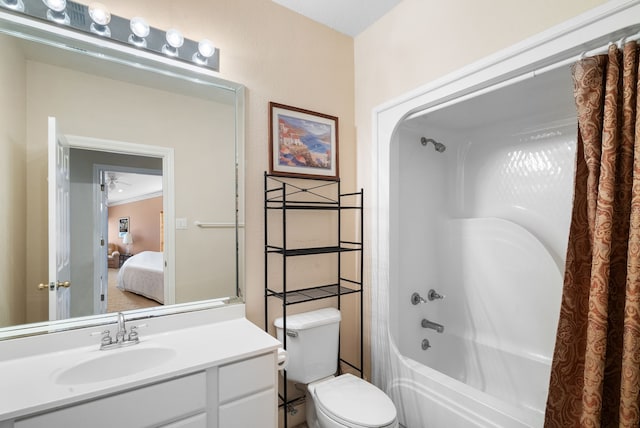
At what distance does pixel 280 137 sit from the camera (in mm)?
1948

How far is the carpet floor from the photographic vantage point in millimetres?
1471

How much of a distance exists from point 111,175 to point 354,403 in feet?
5.33

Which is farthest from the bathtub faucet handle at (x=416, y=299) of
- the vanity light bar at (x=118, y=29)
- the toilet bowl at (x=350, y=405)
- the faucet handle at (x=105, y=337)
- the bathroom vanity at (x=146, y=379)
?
the vanity light bar at (x=118, y=29)

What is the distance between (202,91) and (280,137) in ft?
1.65

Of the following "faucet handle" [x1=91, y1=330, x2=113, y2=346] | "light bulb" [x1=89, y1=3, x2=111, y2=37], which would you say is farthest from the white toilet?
"light bulb" [x1=89, y1=3, x2=111, y2=37]

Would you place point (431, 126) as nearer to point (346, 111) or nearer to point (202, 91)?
point (346, 111)

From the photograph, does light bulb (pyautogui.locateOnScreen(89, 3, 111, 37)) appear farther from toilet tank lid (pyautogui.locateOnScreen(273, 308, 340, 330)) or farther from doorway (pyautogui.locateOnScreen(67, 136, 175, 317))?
toilet tank lid (pyautogui.locateOnScreen(273, 308, 340, 330))

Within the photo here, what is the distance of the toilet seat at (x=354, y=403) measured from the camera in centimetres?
143

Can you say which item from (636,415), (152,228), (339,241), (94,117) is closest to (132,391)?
(152,228)

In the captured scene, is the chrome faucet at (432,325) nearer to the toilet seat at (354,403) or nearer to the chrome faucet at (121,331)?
the toilet seat at (354,403)

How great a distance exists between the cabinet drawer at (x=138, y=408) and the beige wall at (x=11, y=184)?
0.57m

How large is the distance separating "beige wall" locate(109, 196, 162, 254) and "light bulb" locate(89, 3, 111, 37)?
801mm

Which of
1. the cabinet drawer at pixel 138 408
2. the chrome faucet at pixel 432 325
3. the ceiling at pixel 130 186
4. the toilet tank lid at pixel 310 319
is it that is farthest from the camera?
the chrome faucet at pixel 432 325

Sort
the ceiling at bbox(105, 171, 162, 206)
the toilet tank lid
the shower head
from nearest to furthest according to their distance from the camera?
the ceiling at bbox(105, 171, 162, 206), the toilet tank lid, the shower head
